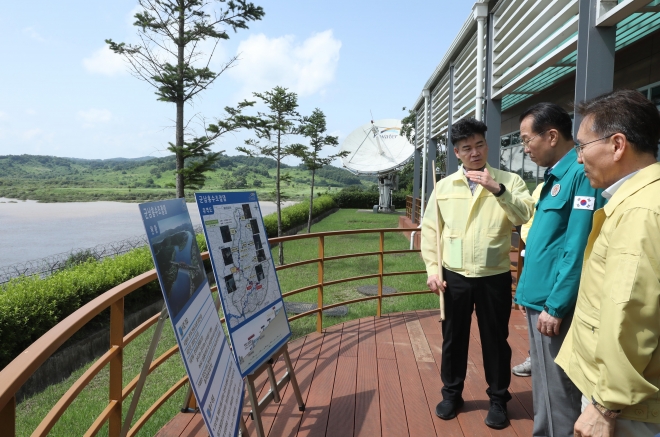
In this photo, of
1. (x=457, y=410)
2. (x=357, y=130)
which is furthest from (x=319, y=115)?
(x=457, y=410)

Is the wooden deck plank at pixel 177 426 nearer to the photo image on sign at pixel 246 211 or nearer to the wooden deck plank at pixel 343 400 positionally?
the wooden deck plank at pixel 343 400

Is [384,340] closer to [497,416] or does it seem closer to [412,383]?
[412,383]

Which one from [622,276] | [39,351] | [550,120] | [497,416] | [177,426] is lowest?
[177,426]

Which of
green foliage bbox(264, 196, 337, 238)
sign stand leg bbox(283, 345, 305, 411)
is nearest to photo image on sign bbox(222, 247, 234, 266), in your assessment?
sign stand leg bbox(283, 345, 305, 411)

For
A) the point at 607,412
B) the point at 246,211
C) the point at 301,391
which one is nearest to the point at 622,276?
the point at 607,412

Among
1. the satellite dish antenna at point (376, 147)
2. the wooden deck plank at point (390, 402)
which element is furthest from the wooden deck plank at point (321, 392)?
the satellite dish antenna at point (376, 147)

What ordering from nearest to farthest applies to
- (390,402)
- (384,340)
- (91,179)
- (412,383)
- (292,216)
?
(390,402), (412,383), (384,340), (292,216), (91,179)

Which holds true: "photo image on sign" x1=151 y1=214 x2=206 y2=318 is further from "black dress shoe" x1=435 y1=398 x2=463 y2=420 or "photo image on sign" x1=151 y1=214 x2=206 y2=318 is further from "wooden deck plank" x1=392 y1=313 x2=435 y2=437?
"black dress shoe" x1=435 y1=398 x2=463 y2=420

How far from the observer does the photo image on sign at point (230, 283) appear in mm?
2396

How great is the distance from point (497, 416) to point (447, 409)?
30 cm

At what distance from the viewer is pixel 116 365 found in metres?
2.00

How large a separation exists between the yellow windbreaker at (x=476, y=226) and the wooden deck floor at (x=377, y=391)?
0.99 metres

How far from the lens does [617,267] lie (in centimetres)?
119

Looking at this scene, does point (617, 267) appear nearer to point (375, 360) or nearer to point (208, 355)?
point (208, 355)
